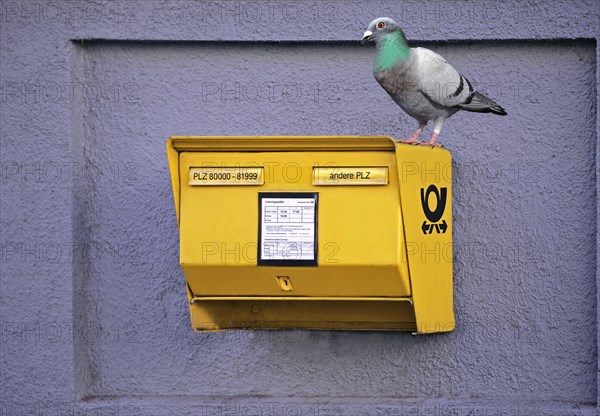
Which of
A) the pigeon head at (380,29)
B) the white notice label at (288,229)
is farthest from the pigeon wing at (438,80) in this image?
the white notice label at (288,229)

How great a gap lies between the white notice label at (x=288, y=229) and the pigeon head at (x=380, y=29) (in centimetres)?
70

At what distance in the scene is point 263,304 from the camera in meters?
4.11

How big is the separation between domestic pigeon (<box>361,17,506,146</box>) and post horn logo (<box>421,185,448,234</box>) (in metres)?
0.20

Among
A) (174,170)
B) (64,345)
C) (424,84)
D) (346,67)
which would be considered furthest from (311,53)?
(64,345)

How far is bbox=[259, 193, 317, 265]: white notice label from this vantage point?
3.58 meters

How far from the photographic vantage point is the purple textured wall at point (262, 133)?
14.1 ft

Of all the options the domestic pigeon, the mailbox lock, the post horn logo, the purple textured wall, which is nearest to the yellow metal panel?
the post horn logo

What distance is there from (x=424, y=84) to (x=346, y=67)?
2.11 ft

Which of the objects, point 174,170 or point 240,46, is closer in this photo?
point 174,170

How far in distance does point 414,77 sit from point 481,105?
365 millimetres

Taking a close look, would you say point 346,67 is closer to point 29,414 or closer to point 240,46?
point 240,46

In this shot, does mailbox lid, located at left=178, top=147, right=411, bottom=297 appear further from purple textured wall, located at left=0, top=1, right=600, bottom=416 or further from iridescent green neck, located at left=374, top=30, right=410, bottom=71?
purple textured wall, located at left=0, top=1, right=600, bottom=416

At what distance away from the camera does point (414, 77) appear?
12.5 ft

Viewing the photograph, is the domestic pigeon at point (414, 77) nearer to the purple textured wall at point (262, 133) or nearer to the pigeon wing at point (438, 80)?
the pigeon wing at point (438, 80)
